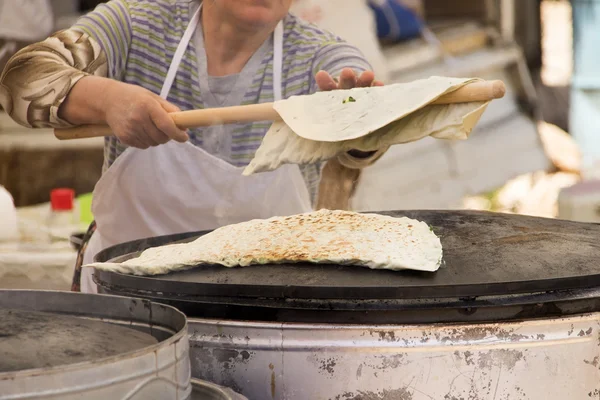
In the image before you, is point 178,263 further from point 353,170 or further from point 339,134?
point 353,170

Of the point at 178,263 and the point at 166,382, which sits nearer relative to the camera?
the point at 166,382

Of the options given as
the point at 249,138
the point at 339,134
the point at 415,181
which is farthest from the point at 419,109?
the point at 415,181

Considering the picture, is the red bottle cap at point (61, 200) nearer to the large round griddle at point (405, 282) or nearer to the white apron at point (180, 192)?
the white apron at point (180, 192)

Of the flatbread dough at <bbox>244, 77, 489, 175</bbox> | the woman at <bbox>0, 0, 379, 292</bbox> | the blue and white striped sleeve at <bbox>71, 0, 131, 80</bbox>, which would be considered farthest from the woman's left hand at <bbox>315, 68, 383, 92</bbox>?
the blue and white striped sleeve at <bbox>71, 0, 131, 80</bbox>

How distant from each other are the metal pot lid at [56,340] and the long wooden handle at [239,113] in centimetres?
87

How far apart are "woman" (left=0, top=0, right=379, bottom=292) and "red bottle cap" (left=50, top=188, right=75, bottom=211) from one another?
927 mm

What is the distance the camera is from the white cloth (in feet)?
11.4

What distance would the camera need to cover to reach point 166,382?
1.36 metres

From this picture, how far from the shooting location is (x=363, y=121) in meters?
2.11

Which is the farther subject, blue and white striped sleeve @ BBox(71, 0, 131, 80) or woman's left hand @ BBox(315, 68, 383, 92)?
blue and white striped sleeve @ BBox(71, 0, 131, 80)

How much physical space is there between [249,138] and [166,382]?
161 cm

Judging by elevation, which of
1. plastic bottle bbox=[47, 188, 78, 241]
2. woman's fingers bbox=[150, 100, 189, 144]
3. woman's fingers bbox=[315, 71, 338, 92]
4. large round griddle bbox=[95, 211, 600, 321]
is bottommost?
plastic bottle bbox=[47, 188, 78, 241]

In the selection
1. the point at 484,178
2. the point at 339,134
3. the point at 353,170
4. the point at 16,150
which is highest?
the point at 339,134

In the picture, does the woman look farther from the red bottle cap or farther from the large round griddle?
the red bottle cap
